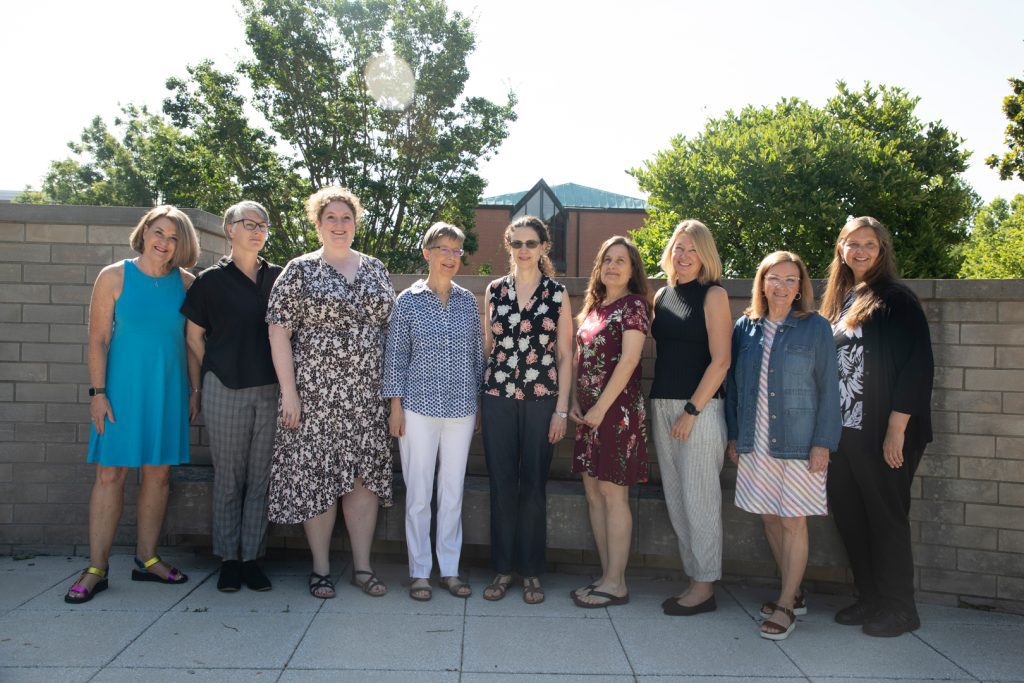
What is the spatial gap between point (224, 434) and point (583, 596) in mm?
2014

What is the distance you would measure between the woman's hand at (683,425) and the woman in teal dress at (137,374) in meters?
2.54

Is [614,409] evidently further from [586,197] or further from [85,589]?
[586,197]

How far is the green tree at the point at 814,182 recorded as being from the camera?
14.9 m

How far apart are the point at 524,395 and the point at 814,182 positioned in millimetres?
13219

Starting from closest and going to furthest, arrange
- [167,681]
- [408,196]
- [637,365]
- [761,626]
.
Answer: [167,681] < [761,626] < [637,365] < [408,196]

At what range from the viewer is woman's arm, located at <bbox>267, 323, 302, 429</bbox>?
3.67m

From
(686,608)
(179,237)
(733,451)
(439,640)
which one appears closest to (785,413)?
(733,451)

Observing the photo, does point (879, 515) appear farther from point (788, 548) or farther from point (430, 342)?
point (430, 342)


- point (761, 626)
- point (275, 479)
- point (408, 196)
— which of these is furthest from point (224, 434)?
point (408, 196)

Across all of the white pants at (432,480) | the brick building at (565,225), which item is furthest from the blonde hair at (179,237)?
the brick building at (565,225)

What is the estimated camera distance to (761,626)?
344 centimetres

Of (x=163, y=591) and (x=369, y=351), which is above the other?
(x=369, y=351)

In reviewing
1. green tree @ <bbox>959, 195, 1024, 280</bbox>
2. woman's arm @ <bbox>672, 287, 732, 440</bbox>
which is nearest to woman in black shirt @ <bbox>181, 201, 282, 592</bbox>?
woman's arm @ <bbox>672, 287, 732, 440</bbox>

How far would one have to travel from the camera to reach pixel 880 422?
3531 mm
